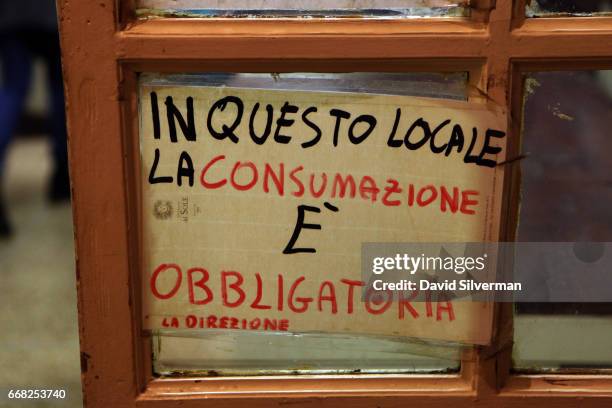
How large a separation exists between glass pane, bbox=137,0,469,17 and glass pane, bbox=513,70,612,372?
251 millimetres

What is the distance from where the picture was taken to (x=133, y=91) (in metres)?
1.18

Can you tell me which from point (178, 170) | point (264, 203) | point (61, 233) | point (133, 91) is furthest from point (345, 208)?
point (61, 233)

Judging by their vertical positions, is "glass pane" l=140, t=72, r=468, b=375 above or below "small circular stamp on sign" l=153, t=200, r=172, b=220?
below

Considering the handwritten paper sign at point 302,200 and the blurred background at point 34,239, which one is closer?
the handwritten paper sign at point 302,200

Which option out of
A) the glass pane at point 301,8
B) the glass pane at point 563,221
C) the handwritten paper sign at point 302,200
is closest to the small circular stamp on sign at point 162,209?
the handwritten paper sign at point 302,200

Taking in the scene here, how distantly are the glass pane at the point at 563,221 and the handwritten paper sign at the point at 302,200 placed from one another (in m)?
0.11

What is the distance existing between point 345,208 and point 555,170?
0.48 metres

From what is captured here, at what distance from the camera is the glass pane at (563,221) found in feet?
4.23

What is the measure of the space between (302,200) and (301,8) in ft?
1.03

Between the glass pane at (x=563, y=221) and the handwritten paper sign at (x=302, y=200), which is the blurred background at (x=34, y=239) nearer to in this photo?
the handwritten paper sign at (x=302, y=200)

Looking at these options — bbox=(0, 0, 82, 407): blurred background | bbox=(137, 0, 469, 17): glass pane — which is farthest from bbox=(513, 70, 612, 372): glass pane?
bbox=(0, 0, 82, 407): blurred background

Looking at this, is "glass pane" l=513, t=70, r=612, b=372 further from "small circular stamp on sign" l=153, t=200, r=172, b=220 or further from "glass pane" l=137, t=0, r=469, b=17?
"small circular stamp on sign" l=153, t=200, r=172, b=220

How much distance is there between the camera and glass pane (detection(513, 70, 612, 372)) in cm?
129

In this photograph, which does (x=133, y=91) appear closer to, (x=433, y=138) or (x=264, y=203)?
(x=264, y=203)
